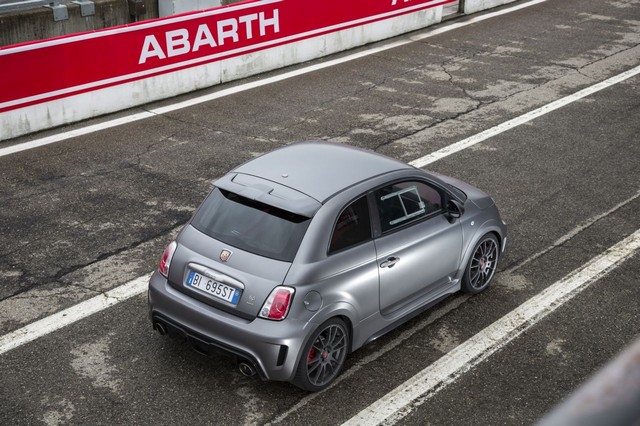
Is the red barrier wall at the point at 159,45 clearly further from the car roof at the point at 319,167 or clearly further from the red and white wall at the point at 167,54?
the car roof at the point at 319,167

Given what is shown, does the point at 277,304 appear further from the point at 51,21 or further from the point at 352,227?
the point at 51,21

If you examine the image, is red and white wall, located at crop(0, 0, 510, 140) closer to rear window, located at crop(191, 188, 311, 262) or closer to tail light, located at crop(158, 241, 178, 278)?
tail light, located at crop(158, 241, 178, 278)

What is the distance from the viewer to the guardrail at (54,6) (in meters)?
14.0

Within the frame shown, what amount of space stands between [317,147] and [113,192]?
11.6 feet

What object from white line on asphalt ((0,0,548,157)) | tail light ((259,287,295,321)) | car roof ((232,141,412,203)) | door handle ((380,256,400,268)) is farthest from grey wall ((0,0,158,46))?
tail light ((259,287,295,321))

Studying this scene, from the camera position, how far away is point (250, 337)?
5.57m

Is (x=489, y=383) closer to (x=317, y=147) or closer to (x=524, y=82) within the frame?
(x=317, y=147)

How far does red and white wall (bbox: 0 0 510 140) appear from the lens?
448 inches

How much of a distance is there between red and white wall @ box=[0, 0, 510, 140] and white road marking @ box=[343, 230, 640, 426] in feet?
24.4

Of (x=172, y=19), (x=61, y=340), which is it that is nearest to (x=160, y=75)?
(x=172, y=19)

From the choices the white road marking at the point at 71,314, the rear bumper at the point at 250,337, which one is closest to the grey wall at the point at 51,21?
the white road marking at the point at 71,314

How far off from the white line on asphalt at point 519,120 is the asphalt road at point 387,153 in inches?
5.4

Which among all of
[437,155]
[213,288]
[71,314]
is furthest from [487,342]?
[437,155]

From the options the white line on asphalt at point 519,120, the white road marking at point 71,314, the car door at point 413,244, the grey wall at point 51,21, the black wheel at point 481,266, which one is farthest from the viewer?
the grey wall at point 51,21
